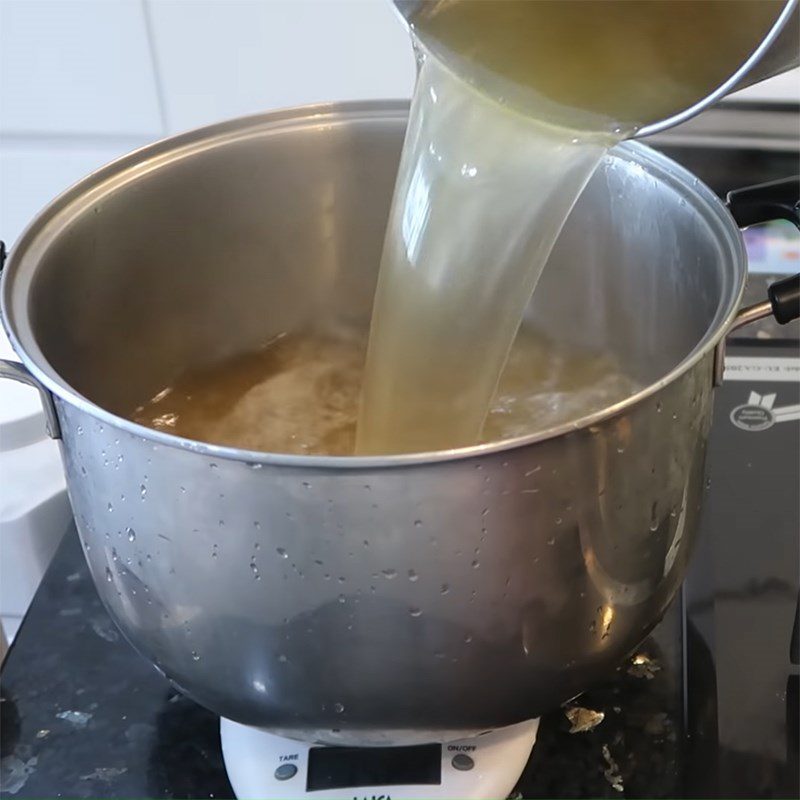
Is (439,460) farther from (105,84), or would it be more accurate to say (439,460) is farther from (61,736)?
(105,84)

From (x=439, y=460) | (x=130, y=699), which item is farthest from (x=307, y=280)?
(x=439, y=460)

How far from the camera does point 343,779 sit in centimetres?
57

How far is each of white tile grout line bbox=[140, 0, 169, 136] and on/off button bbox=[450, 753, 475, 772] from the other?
2.20ft

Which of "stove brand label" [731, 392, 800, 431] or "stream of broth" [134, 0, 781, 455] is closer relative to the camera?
"stream of broth" [134, 0, 781, 455]

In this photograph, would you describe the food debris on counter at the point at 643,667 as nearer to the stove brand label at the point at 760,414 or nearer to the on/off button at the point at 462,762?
the on/off button at the point at 462,762

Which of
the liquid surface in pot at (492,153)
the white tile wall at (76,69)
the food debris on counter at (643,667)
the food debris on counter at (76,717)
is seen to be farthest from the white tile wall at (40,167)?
the food debris on counter at (643,667)

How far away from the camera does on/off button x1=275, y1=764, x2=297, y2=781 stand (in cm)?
57

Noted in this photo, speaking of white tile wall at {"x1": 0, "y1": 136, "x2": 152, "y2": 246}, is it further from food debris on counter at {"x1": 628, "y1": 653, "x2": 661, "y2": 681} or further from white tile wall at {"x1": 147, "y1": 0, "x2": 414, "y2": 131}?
food debris on counter at {"x1": 628, "y1": 653, "x2": 661, "y2": 681}

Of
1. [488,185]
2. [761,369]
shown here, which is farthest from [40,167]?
[761,369]

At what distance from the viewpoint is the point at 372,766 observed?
577 mm

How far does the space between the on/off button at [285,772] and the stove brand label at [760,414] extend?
1.45ft

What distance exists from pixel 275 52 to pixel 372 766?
0.63 m

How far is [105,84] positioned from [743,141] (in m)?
0.59

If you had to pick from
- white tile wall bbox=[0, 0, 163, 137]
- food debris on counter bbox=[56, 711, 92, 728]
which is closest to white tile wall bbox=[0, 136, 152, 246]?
white tile wall bbox=[0, 0, 163, 137]
